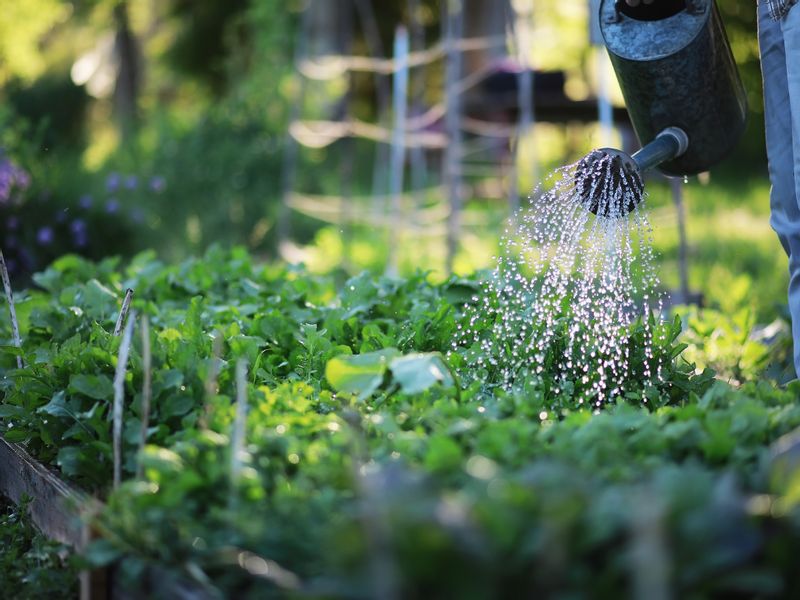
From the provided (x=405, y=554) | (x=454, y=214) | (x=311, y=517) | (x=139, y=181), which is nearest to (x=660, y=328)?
(x=311, y=517)

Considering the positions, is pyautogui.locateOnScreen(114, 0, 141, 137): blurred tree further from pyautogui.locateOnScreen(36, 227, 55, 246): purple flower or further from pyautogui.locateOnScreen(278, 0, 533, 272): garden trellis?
pyautogui.locateOnScreen(36, 227, 55, 246): purple flower

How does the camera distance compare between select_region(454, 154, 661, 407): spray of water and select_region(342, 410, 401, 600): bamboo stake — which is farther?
select_region(454, 154, 661, 407): spray of water

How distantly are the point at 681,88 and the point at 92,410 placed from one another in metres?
1.98

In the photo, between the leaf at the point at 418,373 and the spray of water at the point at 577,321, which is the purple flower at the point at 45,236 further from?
the leaf at the point at 418,373

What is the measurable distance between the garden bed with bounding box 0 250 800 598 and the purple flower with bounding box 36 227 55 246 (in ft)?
8.25

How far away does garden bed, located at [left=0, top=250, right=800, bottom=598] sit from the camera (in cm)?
148

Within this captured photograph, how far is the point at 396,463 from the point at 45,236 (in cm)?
461

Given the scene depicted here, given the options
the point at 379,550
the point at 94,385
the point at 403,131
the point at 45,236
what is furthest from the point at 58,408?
the point at 403,131

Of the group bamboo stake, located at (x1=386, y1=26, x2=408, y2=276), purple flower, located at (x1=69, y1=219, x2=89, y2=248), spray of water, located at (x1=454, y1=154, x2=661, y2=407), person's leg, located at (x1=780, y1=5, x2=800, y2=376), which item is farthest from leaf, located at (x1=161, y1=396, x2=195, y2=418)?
bamboo stake, located at (x1=386, y1=26, x2=408, y2=276)

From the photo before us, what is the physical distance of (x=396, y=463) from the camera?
5.85ft

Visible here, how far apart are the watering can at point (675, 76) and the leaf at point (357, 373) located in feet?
3.30

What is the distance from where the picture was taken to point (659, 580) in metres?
1.31

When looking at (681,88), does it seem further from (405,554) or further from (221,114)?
(221,114)

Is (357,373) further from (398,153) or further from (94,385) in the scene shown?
(398,153)
